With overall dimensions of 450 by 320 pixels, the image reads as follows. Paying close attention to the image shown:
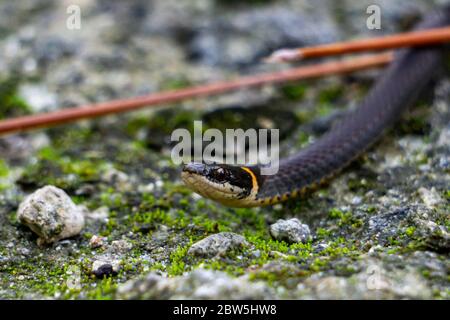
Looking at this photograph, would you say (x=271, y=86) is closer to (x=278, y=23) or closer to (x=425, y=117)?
(x=278, y=23)

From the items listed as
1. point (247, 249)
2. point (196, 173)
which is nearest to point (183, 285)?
point (247, 249)

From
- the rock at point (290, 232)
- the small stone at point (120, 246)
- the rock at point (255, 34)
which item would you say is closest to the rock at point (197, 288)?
the small stone at point (120, 246)

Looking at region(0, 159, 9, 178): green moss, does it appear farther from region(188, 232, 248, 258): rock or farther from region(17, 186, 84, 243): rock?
region(188, 232, 248, 258): rock

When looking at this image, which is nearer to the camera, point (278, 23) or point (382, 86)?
point (382, 86)

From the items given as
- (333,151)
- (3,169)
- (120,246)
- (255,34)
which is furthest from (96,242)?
(255,34)

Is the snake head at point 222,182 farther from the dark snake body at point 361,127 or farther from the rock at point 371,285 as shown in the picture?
the rock at point 371,285

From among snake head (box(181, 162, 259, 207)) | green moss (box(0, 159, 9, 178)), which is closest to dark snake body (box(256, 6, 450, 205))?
snake head (box(181, 162, 259, 207))

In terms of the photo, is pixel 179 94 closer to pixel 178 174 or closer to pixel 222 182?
pixel 178 174
